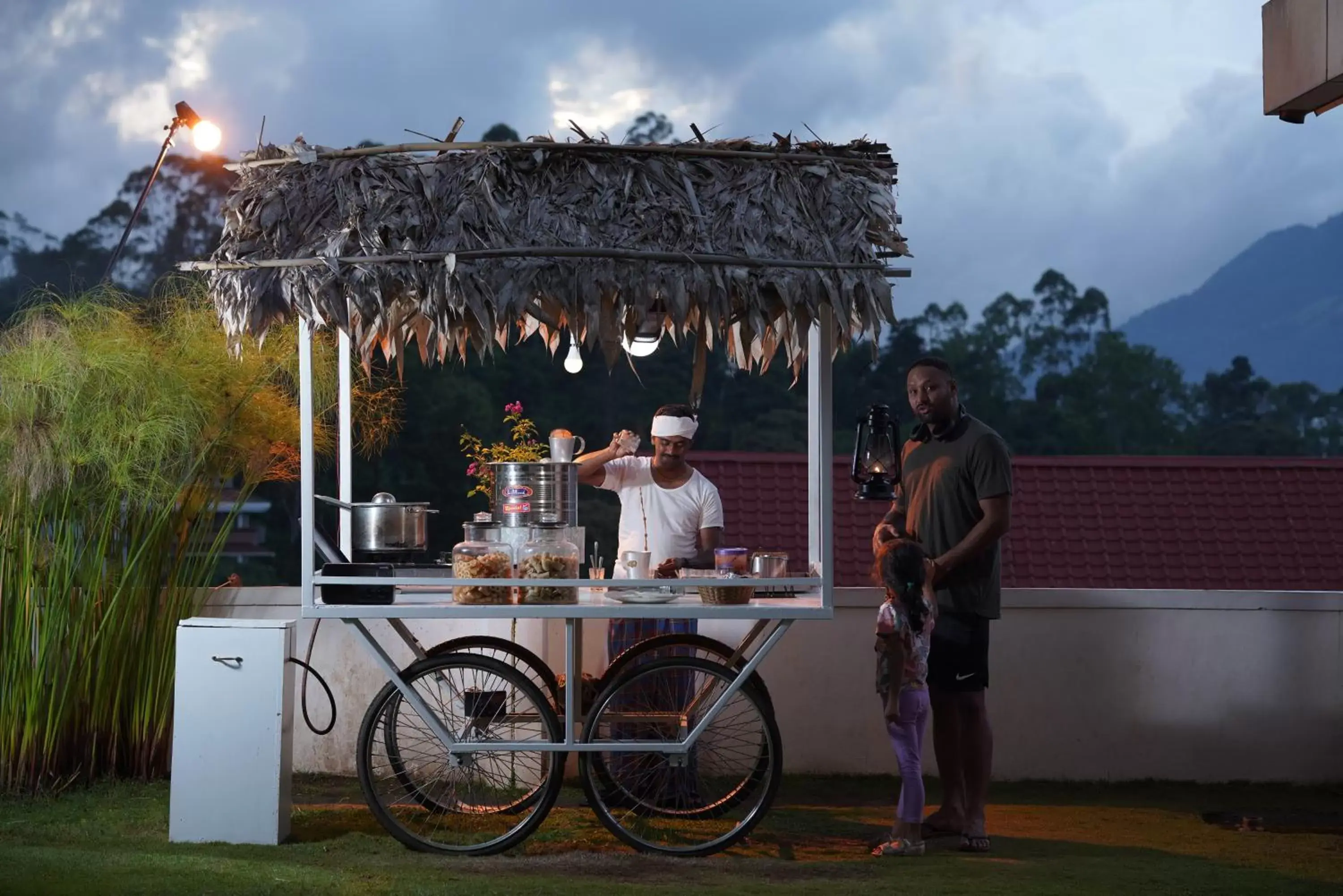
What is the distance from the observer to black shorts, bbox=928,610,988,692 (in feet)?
18.7

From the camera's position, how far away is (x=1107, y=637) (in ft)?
24.0

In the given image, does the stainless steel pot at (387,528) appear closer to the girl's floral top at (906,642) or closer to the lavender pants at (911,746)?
the girl's floral top at (906,642)

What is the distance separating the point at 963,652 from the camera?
225 inches

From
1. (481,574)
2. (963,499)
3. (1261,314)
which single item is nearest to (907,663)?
(963,499)

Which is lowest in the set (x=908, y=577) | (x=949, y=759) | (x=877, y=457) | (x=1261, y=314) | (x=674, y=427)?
(x=949, y=759)

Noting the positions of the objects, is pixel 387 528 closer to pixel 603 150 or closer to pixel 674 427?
pixel 674 427

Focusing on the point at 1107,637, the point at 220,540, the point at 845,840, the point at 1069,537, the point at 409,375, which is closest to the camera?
the point at 845,840

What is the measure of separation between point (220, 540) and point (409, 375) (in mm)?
23388

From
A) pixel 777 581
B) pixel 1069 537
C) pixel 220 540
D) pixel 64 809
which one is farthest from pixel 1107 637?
pixel 1069 537

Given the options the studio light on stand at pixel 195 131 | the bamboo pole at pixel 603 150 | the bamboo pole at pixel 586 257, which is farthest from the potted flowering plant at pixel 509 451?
the studio light on stand at pixel 195 131

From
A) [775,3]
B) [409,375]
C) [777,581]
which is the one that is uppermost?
[775,3]

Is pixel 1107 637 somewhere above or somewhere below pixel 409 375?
below

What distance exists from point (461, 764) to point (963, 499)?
2.15 meters

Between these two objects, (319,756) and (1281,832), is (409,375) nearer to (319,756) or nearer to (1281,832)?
(319,756)
